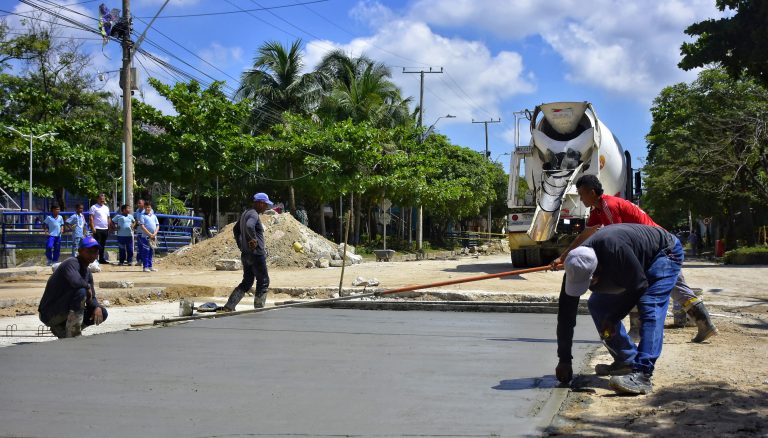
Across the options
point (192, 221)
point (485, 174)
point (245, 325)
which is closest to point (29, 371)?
point (245, 325)

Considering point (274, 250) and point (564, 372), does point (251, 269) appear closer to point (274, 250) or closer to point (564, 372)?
point (564, 372)

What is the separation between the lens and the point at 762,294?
46.8ft

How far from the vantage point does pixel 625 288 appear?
5.40 metres

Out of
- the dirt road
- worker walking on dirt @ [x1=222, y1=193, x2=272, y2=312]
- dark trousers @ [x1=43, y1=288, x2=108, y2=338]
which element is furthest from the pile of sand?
dark trousers @ [x1=43, y1=288, x2=108, y2=338]

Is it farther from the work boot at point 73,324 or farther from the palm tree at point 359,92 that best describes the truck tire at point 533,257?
the palm tree at point 359,92

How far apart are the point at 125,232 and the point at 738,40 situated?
16.2 m

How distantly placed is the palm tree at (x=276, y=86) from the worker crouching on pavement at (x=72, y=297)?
3277 centimetres

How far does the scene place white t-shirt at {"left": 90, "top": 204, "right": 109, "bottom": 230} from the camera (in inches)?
768

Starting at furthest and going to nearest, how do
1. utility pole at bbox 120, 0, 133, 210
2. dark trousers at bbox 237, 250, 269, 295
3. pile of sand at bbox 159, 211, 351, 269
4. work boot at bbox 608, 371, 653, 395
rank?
pile of sand at bbox 159, 211, 351, 269
utility pole at bbox 120, 0, 133, 210
dark trousers at bbox 237, 250, 269, 295
work boot at bbox 608, 371, 653, 395

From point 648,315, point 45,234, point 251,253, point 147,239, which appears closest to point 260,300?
point 251,253

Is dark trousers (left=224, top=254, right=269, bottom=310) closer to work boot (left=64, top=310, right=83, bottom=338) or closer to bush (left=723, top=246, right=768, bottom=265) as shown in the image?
work boot (left=64, top=310, right=83, bottom=338)

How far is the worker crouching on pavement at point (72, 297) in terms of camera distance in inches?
300

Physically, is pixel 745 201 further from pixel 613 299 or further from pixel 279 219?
pixel 613 299

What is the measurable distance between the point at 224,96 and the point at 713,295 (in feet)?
78.7
